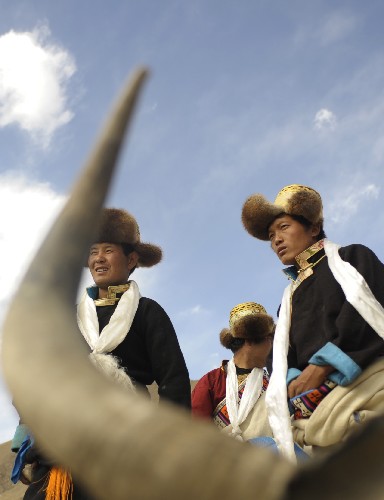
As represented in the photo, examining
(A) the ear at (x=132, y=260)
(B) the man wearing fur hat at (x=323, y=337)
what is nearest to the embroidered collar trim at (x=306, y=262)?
(B) the man wearing fur hat at (x=323, y=337)

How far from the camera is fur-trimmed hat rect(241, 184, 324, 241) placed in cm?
364

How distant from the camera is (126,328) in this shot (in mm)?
3252

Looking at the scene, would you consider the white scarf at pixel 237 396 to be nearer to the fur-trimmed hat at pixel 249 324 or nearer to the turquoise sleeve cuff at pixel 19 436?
the fur-trimmed hat at pixel 249 324

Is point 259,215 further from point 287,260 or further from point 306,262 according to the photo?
point 306,262

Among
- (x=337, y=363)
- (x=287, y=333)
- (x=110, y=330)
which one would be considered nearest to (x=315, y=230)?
(x=287, y=333)

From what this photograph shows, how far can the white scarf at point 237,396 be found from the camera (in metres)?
→ 4.42

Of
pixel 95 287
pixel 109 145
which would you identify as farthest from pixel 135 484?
pixel 95 287

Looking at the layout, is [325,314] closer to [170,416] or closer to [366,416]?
[366,416]

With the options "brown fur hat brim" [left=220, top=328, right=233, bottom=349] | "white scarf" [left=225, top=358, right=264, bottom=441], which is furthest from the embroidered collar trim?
"brown fur hat brim" [left=220, top=328, right=233, bottom=349]

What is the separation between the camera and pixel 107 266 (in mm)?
3664

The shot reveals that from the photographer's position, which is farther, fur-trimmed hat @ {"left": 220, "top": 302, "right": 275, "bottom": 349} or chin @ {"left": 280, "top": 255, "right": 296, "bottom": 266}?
fur-trimmed hat @ {"left": 220, "top": 302, "right": 275, "bottom": 349}

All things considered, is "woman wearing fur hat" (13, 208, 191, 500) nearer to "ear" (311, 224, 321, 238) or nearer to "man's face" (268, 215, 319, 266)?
"man's face" (268, 215, 319, 266)

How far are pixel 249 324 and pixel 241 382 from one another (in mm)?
611

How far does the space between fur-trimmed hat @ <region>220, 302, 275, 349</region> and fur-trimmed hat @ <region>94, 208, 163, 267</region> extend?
59.9 inches
